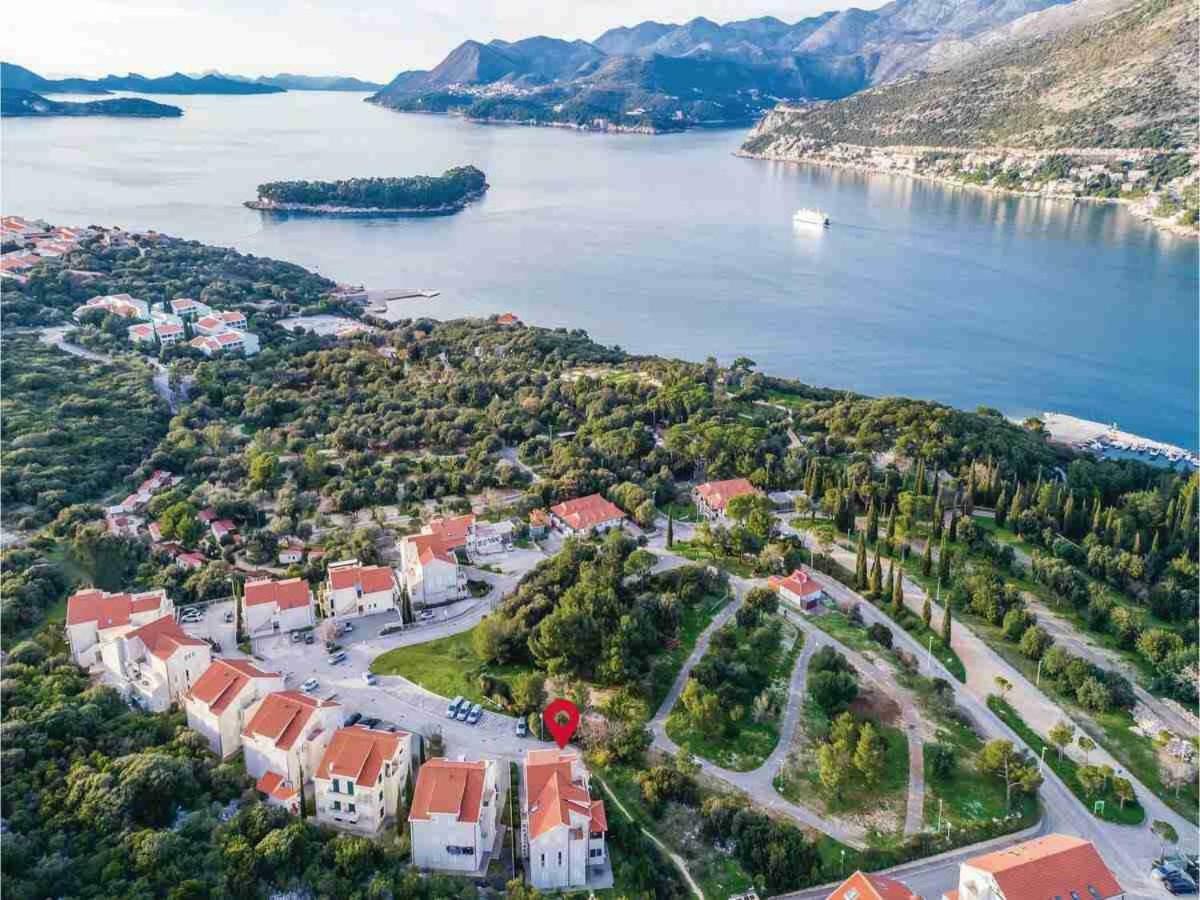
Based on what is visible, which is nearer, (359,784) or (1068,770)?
(359,784)

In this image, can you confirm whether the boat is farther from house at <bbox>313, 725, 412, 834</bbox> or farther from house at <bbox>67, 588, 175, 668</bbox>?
house at <bbox>313, 725, 412, 834</bbox>

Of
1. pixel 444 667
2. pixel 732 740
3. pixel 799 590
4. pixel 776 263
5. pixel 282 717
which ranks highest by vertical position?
pixel 776 263

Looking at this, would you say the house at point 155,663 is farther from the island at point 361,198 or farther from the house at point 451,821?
the island at point 361,198

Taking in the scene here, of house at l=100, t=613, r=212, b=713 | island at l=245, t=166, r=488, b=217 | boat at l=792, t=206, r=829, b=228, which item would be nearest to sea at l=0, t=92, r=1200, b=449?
boat at l=792, t=206, r=829, b=228

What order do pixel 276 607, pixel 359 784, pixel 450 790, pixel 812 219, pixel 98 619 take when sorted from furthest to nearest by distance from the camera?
1. pixel 812 219
2. pixel 276 607
3. pixel 98 619
4. pixel 359 784
5. pixel 450 790

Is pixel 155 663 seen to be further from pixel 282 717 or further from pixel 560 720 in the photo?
pixel 560 720

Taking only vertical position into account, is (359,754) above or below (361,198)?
below

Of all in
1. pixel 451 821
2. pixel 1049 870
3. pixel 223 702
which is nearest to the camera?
pixel 1049 870

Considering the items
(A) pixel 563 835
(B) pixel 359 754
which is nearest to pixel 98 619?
(B) pixel 359 754
